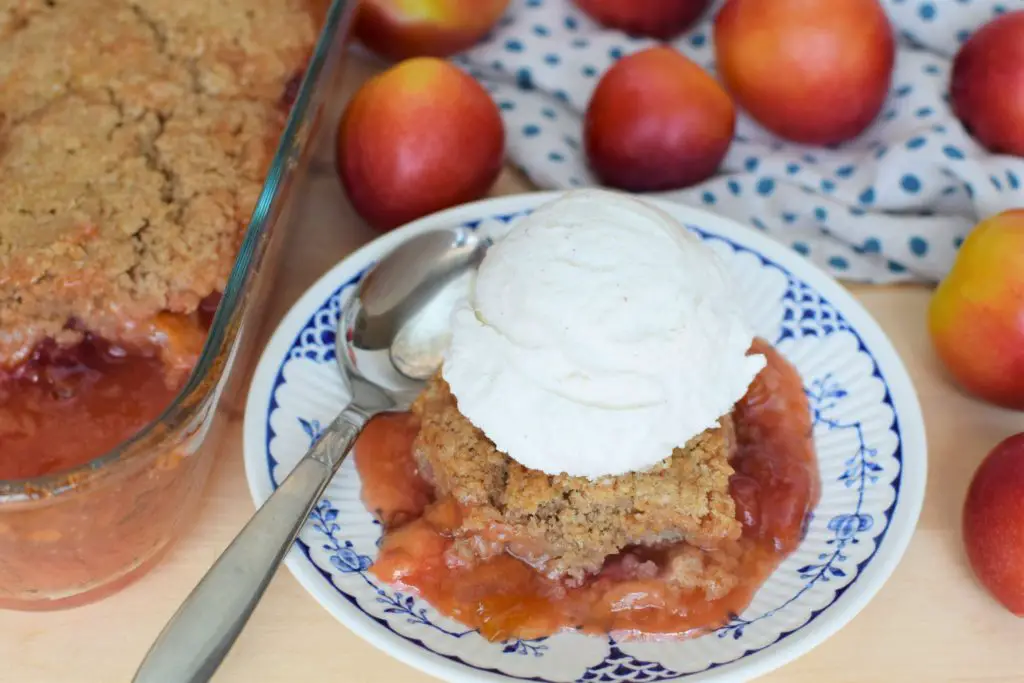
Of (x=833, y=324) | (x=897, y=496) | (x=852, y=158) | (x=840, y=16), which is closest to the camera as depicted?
(x=897, y=496)

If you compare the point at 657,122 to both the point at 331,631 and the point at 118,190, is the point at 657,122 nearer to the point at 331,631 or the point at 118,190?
the point at 118,190

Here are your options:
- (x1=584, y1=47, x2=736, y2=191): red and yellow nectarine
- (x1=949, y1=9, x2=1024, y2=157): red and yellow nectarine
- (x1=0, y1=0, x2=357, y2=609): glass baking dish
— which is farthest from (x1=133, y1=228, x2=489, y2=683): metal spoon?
(x1=949, y1=9, x2=1024, y2=157): red and yellow nectarine

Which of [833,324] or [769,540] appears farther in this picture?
[833,324]

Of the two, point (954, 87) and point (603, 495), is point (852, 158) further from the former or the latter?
point (603, 495)

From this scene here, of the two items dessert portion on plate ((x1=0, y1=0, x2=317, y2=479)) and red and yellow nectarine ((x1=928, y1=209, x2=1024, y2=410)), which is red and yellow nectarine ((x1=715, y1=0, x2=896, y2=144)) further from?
dessert portion on plate ((x1=0, y1=0, x2=317, y2=479))

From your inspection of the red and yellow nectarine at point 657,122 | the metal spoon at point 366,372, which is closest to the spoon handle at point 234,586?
the metal spoon at point 366,372

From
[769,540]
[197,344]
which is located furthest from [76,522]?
[769,540]

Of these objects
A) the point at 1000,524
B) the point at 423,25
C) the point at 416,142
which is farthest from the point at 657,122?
the point at 1000,524

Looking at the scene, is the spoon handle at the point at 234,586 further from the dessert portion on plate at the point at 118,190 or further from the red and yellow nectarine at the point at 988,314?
the red and yellow nectarine at the point at 988,314
